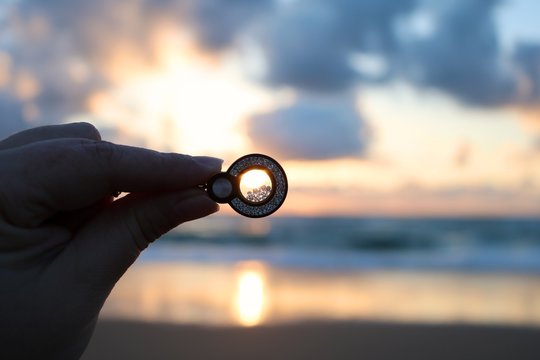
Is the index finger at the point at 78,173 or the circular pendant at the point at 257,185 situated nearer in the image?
the index finger at the point at 78,173

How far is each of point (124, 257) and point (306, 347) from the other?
5274mm

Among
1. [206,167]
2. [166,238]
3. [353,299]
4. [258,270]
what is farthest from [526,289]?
[166,238]

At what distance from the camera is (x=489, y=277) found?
13.8m

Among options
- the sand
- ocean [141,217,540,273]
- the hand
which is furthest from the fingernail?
ocean [141,217,540,273]

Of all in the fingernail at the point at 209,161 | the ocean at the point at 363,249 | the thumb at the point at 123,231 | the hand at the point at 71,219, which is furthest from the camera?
the ocean at the point at 363,249

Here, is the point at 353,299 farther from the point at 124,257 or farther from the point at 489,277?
the point at 124,257

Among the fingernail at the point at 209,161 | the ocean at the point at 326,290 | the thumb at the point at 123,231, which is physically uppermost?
the ocean at the point at 326,290

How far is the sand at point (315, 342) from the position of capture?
7262mm

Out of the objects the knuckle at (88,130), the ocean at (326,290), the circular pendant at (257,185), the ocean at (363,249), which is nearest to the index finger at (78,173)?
the knuckle at (88,130)

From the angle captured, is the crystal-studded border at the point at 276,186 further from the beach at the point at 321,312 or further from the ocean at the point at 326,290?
the ocean at the point at 326,290

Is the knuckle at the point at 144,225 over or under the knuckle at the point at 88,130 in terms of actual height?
under

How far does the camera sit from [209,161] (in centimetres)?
264

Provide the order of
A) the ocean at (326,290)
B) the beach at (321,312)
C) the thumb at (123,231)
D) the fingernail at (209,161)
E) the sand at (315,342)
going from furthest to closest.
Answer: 1. the ocean at (326,290)
2. the beach at (321,312)
3. the sand at (315,342)
4. the fingernail at (209,161)
5. the thumb at (123,231)

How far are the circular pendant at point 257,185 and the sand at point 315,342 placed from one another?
15.1 ft
